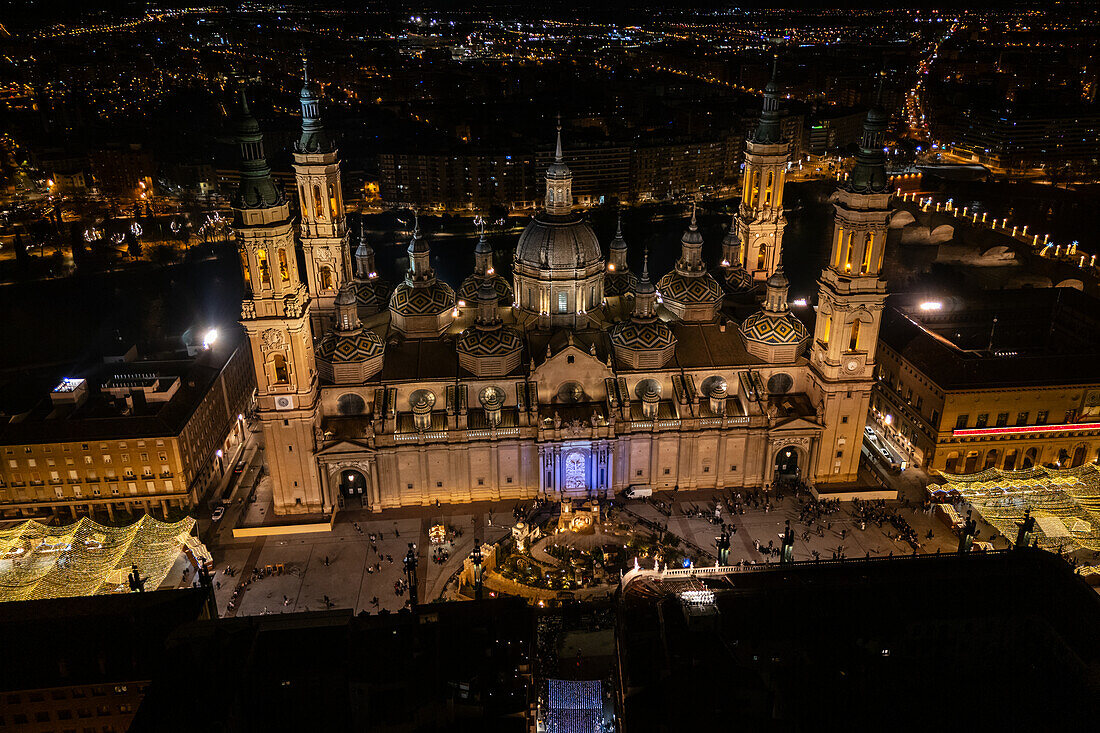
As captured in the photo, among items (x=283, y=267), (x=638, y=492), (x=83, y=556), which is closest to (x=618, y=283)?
(x=638, y=492)

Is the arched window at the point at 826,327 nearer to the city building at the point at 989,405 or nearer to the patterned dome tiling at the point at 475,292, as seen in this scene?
the city building at the point at 989,405

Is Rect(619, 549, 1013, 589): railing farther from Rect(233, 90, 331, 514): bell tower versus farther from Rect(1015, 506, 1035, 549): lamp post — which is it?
Rect(233, 90, 331, 514): bell tower

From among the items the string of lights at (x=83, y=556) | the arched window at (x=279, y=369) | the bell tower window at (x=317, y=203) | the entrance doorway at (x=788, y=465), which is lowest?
the entrance doorway at (x=788, y=465)

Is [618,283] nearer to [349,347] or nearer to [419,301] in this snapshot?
[419,301]

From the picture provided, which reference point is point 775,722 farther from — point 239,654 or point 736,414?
point 736,414

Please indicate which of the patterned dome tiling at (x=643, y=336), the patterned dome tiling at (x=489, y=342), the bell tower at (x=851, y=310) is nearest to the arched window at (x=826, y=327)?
the bell tower at (x=851, y=310)

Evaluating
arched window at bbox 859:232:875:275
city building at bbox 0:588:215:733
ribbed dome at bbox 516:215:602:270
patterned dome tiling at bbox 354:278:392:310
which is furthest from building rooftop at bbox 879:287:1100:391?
city building at bbox 0:588:215:733

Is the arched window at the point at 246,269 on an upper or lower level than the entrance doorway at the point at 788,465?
upper
